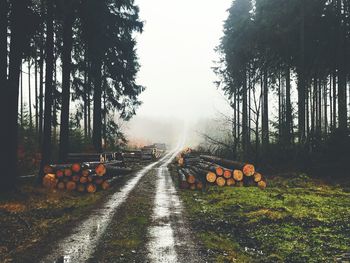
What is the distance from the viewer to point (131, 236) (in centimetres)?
817

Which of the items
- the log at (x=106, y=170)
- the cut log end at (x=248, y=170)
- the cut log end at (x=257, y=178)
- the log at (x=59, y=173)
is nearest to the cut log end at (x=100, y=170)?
the log at (x=106, y=170)

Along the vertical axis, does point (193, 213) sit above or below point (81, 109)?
below

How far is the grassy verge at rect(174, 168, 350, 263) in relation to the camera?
23.1 feet

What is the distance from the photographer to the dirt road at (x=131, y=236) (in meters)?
6.80

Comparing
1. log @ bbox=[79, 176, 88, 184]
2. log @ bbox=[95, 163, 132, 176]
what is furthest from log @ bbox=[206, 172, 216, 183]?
log @ bbox=[79, 176, 88, 184]

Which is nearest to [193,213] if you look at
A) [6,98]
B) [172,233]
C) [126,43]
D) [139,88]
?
[172,233]

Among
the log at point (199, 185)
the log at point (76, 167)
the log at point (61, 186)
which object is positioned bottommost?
the log at point (199, 185)

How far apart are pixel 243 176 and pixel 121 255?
34.1 ft

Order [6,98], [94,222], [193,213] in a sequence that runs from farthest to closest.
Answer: [6,98], [193,213], [94,222]

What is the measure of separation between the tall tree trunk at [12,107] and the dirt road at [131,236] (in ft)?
11.2

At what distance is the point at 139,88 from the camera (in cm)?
3098

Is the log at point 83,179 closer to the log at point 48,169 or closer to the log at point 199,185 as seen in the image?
the log at point 48,169

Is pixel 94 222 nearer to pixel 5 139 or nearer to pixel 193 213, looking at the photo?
pixel 193 213

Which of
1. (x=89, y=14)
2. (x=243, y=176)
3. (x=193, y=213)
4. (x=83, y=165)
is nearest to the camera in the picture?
(x=193, y=213)
